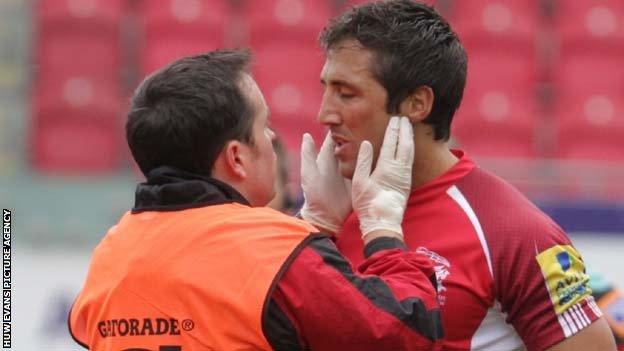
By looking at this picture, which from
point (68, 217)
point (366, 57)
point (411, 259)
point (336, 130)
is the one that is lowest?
point (68, 217)

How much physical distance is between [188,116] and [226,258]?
0.33 meters

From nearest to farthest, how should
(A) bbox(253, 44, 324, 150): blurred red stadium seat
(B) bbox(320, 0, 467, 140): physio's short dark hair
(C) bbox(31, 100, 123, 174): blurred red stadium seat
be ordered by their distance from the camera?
(B) bbox(320, 0, 467, 140): physio's short dark hair → (C) bbox(31, 100, 123, 174): blurred red stadium seat → (A) bbox(253, 44, 324, 150): blurred red stadium seat

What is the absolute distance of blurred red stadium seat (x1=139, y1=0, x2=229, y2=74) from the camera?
7.85 m

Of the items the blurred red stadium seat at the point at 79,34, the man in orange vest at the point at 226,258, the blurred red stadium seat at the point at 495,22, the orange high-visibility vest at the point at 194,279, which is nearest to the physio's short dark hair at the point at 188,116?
the man in orange vest at the point at 226,258

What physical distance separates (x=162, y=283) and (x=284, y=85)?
5.42 meters

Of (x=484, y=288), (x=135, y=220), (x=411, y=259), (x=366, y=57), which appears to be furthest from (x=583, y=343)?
(x=135, y=220)

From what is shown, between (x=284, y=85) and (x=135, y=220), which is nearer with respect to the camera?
(x=135, y=220)

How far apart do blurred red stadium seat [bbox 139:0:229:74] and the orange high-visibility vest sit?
534cm

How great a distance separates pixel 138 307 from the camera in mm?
2484

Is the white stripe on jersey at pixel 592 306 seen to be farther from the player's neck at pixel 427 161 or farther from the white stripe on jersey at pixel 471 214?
the player's neck at pixel 427 161

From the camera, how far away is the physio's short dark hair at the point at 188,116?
8.32 feet

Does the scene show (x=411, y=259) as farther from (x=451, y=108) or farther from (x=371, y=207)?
(x=451, y=108)

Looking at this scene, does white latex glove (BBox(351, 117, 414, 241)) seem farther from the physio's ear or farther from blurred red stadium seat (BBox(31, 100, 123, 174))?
blurred red stadium seat (BBox(31, 100, 123, 174))

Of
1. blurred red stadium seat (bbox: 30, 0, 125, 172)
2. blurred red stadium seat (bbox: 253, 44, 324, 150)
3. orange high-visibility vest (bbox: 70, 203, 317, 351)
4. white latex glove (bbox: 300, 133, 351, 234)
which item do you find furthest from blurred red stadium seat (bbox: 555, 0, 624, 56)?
orange high-visibility vest (bbox: 70, 203, 317, 351)
